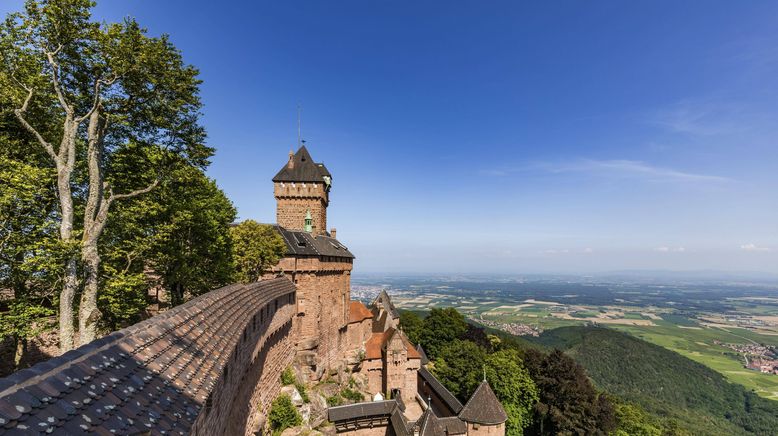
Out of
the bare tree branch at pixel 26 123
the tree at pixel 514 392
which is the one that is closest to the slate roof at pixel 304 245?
the bare tree branch at pixel 26 123

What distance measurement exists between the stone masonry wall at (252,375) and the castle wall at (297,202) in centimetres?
1185

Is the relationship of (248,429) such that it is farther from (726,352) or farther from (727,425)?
(726,352)

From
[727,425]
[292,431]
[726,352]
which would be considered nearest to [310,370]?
[292,431]

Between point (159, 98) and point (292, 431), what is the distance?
62.9 ft

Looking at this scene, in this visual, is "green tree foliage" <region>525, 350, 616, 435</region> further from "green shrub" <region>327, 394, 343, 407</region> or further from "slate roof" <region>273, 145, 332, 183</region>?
"slate roof" <region>273, 145, 332, 183</region>

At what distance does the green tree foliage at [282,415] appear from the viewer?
17.9 metres

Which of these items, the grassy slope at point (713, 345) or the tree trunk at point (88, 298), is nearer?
the tree trunk at point (88, 298)

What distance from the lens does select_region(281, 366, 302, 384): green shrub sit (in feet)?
68.0

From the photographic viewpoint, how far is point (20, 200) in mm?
11109

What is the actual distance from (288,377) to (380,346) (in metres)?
15.5

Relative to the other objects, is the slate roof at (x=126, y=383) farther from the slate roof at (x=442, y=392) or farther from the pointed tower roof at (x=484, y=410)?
the slate roof at (x=442, y=392)

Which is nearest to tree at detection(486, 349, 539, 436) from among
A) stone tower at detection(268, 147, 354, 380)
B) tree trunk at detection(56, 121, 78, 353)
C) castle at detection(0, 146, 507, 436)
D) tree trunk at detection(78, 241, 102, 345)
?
castle at detection(0, 146, 507, 436)

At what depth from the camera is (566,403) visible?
2852cm

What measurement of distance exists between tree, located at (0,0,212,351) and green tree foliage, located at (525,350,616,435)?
34040 millimetres
